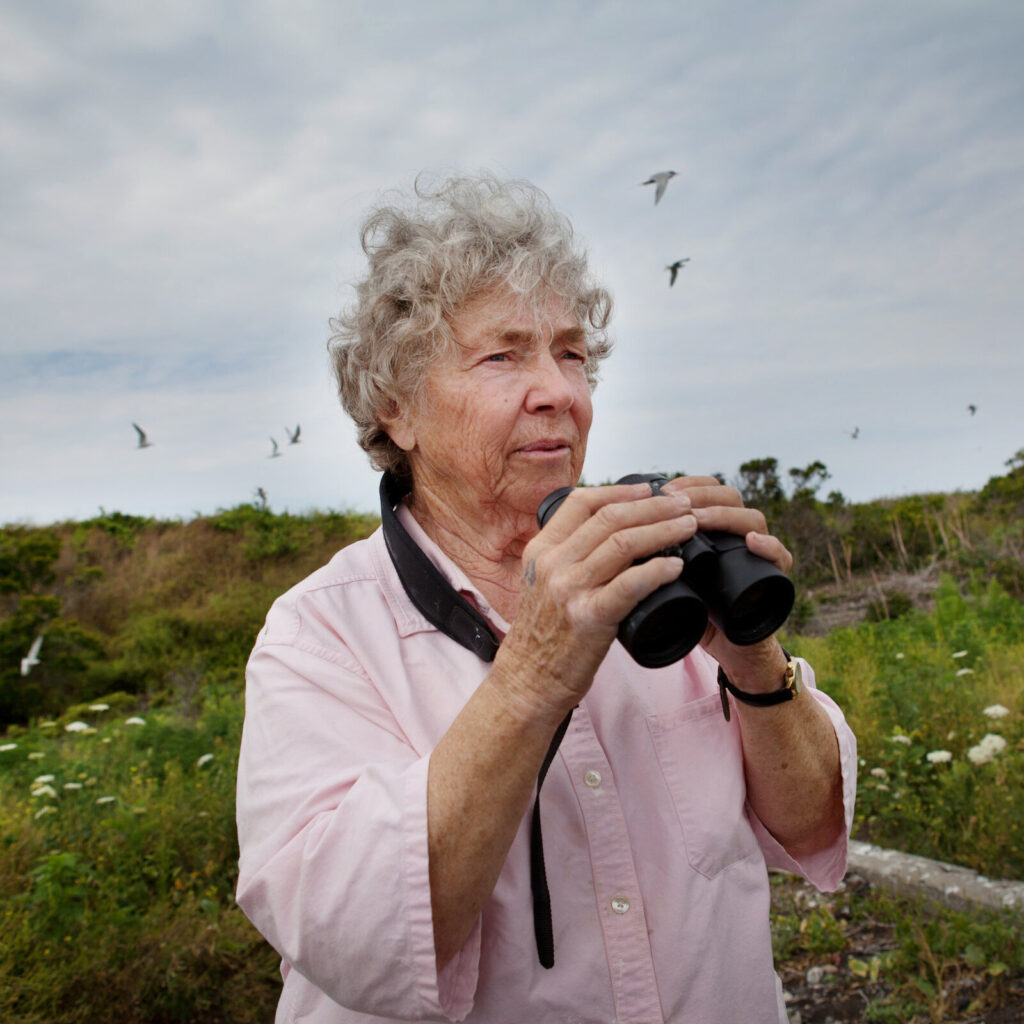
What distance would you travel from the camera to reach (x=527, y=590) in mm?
1341

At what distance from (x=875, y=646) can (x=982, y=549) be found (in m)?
5.77

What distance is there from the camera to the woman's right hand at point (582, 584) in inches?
49.6

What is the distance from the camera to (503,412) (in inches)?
68.5

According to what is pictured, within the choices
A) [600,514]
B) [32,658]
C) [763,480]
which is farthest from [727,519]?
[763,480]

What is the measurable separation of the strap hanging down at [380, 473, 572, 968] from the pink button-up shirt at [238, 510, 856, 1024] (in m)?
0.02

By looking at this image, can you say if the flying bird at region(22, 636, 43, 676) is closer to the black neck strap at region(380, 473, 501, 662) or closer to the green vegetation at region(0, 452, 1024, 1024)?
the green vegetation at region(0, 452, 1024, 1024)

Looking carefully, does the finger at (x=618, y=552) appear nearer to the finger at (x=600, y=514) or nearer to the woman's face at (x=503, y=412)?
the finger at (x=600, y=514)

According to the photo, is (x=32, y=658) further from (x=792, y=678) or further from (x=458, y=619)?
(x=792, y=678)

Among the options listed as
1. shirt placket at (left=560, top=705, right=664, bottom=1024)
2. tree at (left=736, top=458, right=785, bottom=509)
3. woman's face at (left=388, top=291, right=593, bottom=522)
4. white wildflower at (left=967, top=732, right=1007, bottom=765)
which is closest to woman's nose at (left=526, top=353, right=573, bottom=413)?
woman's face at (left=388, top=291, right=593, bottom=522)

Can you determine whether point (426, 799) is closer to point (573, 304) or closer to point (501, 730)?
point (501, 730)

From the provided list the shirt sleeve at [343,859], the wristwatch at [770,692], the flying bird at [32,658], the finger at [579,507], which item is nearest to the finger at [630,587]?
the finger at [579,507]

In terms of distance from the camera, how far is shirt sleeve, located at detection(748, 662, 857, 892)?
1.76m

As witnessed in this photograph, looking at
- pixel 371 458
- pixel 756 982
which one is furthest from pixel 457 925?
pixel 371 458

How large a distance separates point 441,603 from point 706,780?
652 mm
